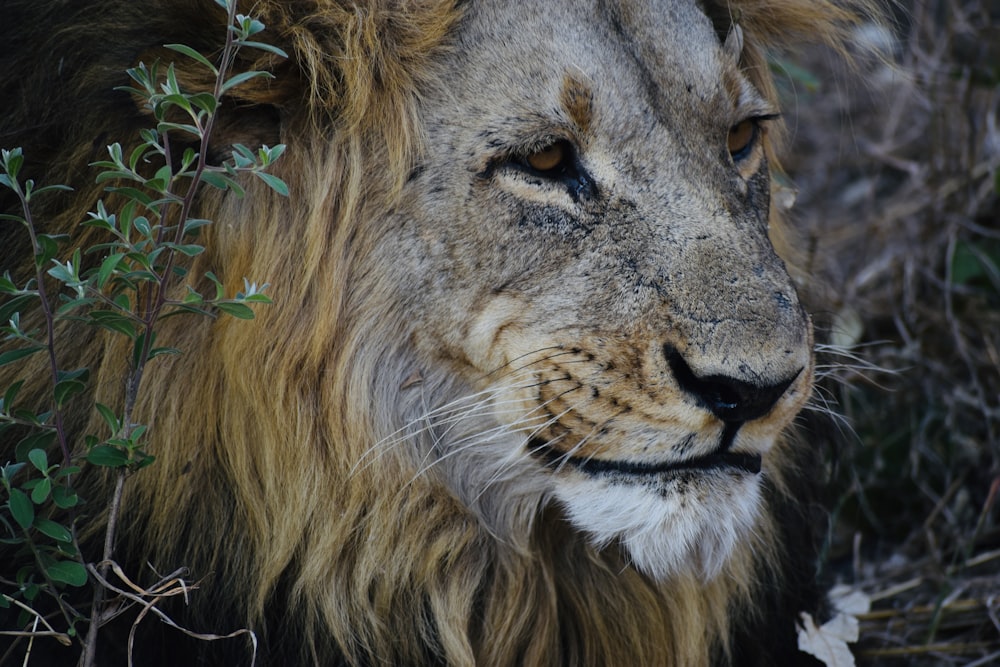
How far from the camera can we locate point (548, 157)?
2324mm

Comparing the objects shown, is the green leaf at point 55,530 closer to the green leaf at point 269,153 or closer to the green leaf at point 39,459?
the green leaf at point 39,459

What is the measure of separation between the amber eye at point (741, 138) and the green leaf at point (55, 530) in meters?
1.58

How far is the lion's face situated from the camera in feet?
6.95

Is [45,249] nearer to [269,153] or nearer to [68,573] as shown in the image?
[269,153]

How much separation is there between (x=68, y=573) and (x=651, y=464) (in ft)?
3.57

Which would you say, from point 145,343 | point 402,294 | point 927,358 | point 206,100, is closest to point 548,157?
point 402,294

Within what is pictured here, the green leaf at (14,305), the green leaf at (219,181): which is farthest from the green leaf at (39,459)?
the green leaf at (219,181)

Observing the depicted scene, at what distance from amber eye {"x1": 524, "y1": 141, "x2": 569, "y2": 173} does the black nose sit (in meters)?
0.48

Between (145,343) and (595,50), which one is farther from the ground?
(595,50)

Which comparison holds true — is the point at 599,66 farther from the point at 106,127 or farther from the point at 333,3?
the point at 106,127

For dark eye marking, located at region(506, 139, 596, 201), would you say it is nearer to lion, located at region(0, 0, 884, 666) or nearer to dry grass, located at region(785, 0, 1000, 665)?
lion, located at region(0, 0, 884, 666)

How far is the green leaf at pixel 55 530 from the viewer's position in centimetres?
214

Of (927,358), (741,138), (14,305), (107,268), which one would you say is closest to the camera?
(107,268)

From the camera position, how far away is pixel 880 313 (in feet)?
14.3
